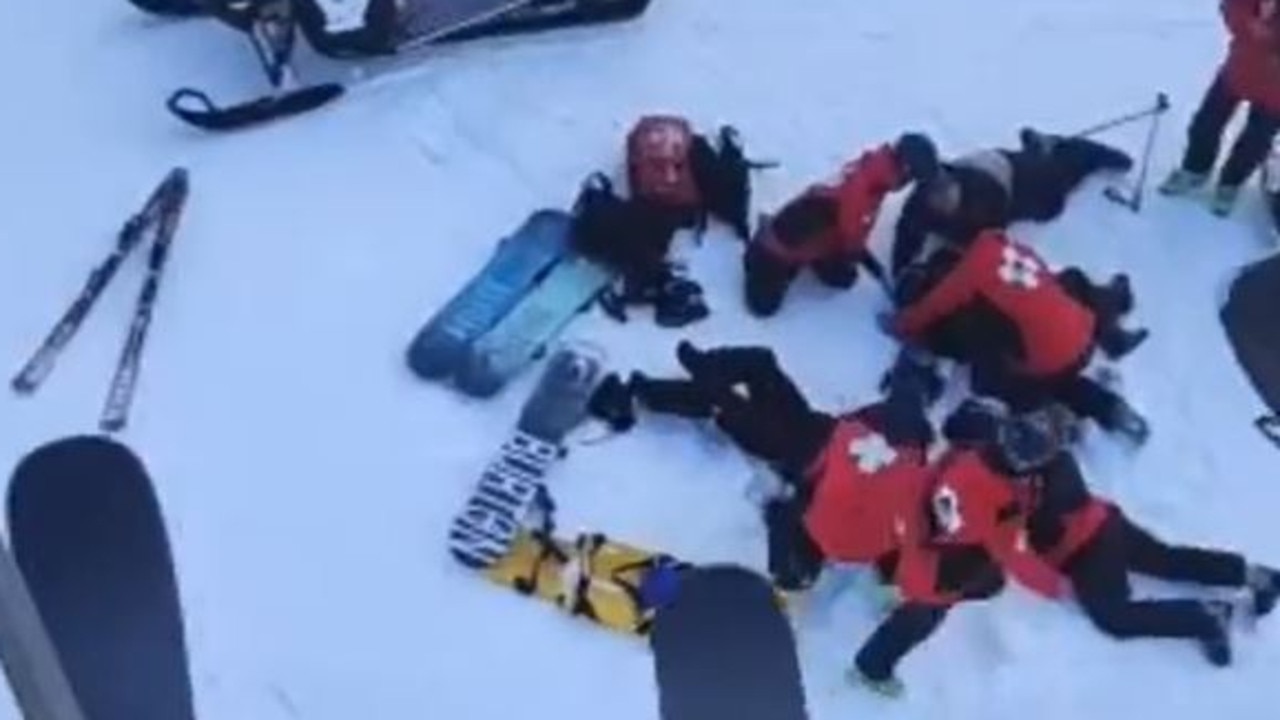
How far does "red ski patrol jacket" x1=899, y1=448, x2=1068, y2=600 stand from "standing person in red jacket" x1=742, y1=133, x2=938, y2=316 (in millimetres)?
614

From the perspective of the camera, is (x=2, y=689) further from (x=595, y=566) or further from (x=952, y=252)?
(x=952, y=252)

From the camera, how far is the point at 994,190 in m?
4.21

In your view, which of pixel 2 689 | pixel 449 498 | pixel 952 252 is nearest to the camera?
pixel 2 689

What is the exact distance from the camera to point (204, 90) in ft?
14.9

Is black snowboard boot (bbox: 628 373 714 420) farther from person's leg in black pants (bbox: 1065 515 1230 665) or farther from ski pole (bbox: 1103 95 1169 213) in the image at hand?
ski pole (bbox: 1103 95 1169 213)

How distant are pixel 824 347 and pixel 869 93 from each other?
64 centimetres

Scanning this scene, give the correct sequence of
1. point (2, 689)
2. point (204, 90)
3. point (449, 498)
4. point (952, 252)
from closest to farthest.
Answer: point (2, 689)
point (449, 498)
point (952, 252)
point (204, 90)

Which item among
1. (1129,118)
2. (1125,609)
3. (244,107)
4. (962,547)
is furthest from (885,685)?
(244,107)

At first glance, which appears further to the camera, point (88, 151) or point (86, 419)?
point (88, 151)

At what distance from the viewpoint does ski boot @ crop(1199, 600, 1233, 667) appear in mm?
3754

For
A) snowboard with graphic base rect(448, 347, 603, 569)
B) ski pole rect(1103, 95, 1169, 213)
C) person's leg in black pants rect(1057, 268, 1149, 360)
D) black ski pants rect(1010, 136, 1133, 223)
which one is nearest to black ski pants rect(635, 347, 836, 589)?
snowboard with graphic base rect(448, 347, 603, 569)

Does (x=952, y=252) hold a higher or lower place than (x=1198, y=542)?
higher

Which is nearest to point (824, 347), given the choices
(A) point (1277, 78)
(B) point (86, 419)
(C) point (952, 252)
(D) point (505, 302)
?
(C) point (952, 252)

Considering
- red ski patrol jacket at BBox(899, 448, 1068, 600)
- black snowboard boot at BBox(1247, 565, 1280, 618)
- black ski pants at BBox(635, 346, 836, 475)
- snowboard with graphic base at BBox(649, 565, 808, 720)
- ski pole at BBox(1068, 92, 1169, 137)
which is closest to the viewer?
snowboard with graphic base at BBox(649, 565, 808, 720)
